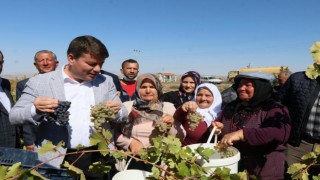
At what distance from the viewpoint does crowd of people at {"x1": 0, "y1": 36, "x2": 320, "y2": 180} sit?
2.44 meters

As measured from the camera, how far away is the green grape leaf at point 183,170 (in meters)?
1.54

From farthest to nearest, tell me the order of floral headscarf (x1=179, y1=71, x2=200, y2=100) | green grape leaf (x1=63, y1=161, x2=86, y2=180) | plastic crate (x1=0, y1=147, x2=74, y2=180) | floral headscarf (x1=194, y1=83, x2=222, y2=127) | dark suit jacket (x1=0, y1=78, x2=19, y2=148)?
floral headscarf (x1=179, y1=71, x2=200, y2=100), dark suit jacket (x1=0, y1=78, x2=19, y2=148), floral headscarf (x1=194, y1=83, x2=222, y2=127), plastic crate (x1=0, y1=147, x2=74, y2=180), green grape leaf (x1=63, y1=161, x2=86, y2=180)

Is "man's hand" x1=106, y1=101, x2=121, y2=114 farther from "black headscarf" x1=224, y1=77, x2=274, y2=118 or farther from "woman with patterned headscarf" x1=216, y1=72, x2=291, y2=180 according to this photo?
"black headscarf" x1=224, y1=77, x2=274, y2=118

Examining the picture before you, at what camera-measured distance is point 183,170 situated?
1.56 meters

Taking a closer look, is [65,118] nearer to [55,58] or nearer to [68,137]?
[68,137]

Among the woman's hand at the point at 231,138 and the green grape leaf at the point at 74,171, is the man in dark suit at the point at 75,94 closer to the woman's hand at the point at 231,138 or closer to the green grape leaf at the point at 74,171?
the green grape leaf at the point at 74,171

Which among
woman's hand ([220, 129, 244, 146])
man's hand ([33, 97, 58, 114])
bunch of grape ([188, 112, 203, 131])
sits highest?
man's hand ([33, 97, 58, 114])

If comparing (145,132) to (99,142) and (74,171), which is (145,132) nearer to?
(99,142)

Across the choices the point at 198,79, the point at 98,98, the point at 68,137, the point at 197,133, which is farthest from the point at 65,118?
the point at 198,79

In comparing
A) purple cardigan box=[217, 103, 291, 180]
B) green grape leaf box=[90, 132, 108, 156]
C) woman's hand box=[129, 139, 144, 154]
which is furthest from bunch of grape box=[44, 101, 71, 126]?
purple cardigan box=[217, 103, 291, 180]

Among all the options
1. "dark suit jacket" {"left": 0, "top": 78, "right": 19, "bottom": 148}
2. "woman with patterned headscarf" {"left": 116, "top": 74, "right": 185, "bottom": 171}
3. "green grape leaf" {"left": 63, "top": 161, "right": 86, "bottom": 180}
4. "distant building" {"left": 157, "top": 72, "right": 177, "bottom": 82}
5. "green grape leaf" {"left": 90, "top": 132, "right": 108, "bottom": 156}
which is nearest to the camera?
"green grape leaf" {"left": 63, "top": 161, "right": 86, "bottom": 180}

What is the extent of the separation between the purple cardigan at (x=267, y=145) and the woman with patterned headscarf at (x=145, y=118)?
0.73 m

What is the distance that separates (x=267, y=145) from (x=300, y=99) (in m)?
0.83

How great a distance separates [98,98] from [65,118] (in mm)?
562
